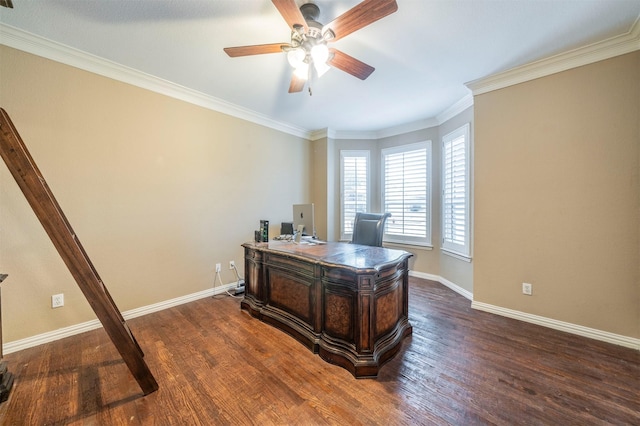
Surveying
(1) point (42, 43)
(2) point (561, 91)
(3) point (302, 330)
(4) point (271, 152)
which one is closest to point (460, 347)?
(3) point (302, 330)

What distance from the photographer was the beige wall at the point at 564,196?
2135 millimetres

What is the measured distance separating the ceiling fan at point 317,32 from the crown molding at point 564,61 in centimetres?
172

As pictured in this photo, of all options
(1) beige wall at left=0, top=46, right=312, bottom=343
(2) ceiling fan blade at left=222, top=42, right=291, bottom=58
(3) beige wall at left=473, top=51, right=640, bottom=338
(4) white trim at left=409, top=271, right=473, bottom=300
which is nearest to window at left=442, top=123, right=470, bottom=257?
(3) beige wall at left=473, top=51, right=640, bottom=338

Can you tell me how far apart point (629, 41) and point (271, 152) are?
4072 millimetres

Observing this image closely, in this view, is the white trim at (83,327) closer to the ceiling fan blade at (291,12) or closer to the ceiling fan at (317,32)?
the ceiling fan at (317,32)

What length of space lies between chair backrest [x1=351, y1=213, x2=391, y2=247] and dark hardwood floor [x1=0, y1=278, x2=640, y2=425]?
1.13m

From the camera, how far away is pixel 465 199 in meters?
3.29

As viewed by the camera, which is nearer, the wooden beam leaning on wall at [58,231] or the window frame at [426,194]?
the wooden beam leaning on wall at [58,231]

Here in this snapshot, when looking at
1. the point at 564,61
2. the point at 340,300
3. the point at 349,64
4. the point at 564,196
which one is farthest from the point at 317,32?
the point at 564,196

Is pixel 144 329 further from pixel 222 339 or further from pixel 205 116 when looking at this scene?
pixel 205 116

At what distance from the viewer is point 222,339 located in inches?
89.4

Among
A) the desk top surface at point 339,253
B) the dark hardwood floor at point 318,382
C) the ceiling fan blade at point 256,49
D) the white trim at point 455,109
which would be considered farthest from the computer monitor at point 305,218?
the white trim at point 455,109

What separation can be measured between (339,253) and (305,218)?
764 millimetres

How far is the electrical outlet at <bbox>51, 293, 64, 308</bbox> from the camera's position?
2.23 metres
